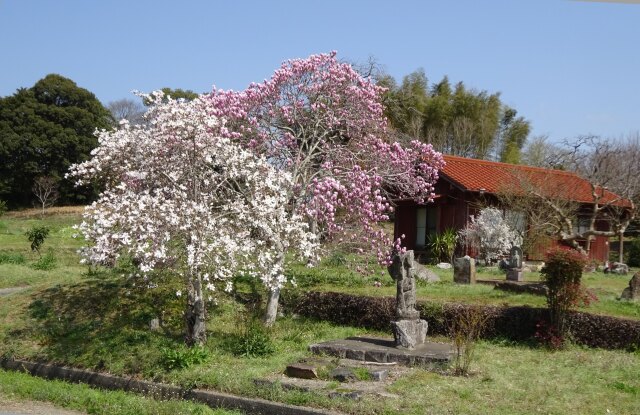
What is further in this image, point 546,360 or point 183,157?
point 183,157

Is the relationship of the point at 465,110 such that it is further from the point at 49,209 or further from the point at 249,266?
the point at 249,266

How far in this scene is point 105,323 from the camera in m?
12.4

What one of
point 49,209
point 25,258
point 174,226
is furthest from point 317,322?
point 49,209

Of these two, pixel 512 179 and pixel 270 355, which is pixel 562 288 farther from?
pixel 512 179

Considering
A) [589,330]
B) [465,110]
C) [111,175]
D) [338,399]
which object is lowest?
[338,399]

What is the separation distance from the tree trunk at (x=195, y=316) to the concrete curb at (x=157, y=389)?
128cm

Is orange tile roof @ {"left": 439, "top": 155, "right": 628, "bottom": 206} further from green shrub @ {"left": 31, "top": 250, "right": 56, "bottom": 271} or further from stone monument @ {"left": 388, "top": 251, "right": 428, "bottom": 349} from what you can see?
green shrub @ {"left": 31, "top": 250, "right": 56, "bottom": 271}

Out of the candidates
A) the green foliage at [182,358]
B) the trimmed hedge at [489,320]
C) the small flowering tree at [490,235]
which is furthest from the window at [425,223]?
the green foliage at [182,358]

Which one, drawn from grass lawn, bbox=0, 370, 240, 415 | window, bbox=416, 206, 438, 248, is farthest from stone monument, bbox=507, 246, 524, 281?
grass lawn, bbox=0, 370, 240, 415

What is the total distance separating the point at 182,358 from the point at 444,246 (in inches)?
599

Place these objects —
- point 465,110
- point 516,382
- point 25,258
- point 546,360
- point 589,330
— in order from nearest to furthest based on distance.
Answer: point 516,382, point 546,360, point 589,330, point 25,258, point 465,110

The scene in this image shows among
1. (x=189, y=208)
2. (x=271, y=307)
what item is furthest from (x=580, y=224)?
(x=189, y=208)

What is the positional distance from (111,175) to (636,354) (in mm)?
9496

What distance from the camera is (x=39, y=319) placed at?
42.2 feet
